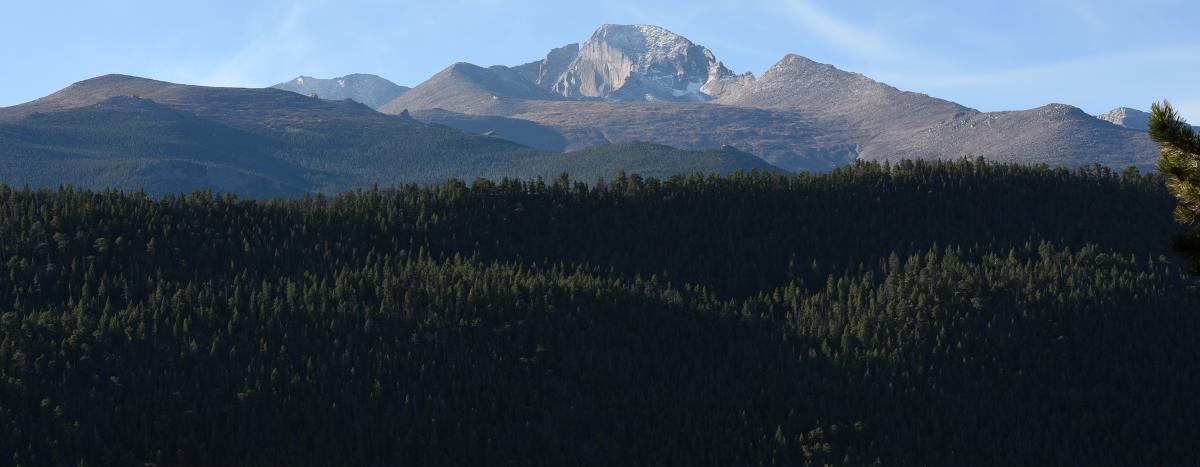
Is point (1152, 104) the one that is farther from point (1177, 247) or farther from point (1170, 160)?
point (1177, 247)

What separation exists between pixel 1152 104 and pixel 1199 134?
226cm

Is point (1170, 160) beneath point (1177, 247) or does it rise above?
above

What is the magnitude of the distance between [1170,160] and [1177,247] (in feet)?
9.01

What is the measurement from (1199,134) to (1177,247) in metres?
4.28

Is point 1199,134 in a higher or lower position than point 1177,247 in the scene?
higher

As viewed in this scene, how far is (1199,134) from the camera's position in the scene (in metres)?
44.5

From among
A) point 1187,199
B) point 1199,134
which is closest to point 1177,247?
point 1187,199

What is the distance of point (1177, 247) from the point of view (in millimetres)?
42688

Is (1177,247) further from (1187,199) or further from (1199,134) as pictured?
(1199,134)

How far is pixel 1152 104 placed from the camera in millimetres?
43562

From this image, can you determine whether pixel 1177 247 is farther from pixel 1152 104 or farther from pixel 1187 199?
pixel 1152 104

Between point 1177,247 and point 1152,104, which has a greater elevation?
point 1152,104

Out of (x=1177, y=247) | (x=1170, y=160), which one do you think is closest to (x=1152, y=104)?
(x=1170, y=160)
